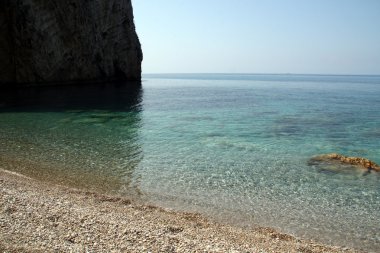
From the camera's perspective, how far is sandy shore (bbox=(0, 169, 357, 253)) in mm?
7652

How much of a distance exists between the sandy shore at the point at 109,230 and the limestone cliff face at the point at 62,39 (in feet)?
158

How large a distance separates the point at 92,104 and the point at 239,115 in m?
16.4

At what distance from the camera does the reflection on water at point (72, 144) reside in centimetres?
1436

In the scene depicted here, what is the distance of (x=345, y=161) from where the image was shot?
17.1 metres

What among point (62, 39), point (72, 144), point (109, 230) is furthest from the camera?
point (62, 39)

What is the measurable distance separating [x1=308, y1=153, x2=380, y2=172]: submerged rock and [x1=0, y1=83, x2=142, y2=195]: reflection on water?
902cm

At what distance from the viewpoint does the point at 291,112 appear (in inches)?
1480

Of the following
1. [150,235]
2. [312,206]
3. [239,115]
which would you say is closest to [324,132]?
[239,115]

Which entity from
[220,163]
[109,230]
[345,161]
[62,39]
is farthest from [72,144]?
[62,39]

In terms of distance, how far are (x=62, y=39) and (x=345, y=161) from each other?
52837mm

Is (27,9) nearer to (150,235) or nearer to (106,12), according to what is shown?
(106,12)

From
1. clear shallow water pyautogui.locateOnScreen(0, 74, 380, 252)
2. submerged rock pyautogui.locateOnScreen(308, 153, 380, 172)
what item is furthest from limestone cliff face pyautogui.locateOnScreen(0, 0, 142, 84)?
submerged rock pyautogui.locateOnScreen(308, 153, 380, 172)

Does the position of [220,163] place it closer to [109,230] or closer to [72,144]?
[72,144]

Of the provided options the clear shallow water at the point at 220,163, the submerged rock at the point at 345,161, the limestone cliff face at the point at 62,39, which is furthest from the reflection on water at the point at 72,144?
the limestone cliff face at the point at 62,39
